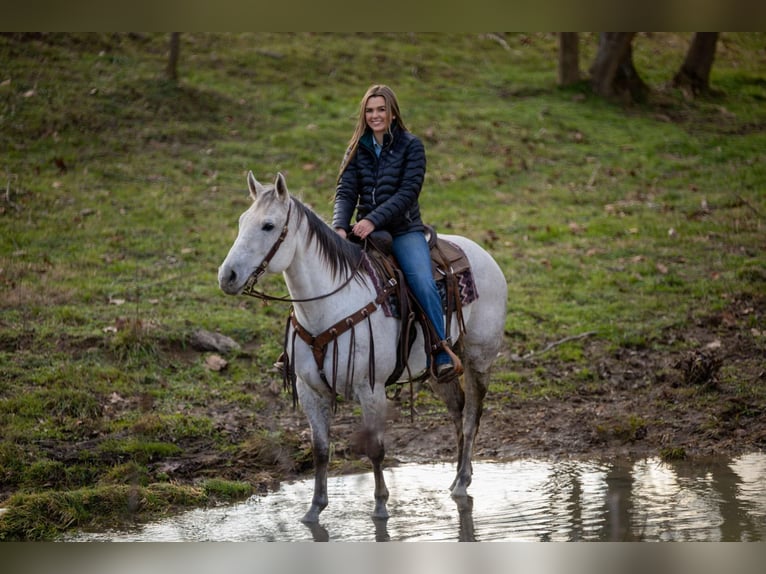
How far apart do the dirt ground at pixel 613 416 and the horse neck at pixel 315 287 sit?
163 centimetres

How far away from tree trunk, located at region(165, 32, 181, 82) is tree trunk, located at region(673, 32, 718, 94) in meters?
9.21

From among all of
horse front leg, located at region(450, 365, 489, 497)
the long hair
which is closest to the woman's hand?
the long hair

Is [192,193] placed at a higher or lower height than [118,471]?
higher

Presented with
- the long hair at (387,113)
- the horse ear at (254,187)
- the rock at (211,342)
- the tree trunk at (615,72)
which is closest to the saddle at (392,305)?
the long hair at (387,113)

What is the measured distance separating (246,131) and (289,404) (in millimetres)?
7353

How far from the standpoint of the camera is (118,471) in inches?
240

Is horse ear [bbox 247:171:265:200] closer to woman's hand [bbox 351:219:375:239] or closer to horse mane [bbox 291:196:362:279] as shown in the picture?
horse mane [bbox 291:196:362:279]

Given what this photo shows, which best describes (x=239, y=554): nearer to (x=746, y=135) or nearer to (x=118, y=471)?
(x=118, y=471)

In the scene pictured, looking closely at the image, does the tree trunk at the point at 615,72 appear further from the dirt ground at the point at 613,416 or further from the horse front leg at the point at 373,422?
the horse front leg at the point at 373,422

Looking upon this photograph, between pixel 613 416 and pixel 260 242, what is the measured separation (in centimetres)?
385

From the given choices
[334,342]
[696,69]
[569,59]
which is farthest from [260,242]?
[696,69]

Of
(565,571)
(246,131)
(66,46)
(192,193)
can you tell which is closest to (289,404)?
(565,571)
